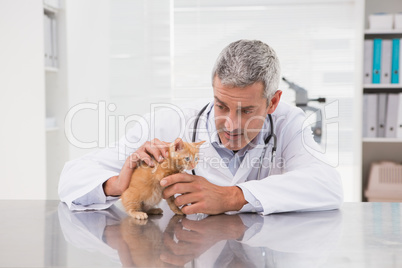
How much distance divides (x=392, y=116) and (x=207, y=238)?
8.61 feet

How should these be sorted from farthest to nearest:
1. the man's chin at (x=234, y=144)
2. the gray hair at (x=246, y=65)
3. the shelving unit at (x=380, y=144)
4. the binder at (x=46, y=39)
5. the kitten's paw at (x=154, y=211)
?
the shelving unit at (x=380, y=144), the binder at (x=46, y=39), the man's chin at (x=234, y=144), the gray hair at (x=246, y=65), the kitten's paw at (x=154, y=211)

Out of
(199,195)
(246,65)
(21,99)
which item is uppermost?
(246,65)

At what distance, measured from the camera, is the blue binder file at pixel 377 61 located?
315 cm

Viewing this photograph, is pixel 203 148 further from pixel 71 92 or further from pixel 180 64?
pixel 180 64

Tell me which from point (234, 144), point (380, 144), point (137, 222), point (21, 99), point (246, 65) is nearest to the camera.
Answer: point (137, 222)

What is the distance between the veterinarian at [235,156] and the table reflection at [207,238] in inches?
1.8

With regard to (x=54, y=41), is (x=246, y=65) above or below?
below

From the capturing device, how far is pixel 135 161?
3.85 feet

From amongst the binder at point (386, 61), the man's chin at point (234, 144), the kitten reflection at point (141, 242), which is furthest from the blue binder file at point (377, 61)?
the kitten reflection at point (141, 242)

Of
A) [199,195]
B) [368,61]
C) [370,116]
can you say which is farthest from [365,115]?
[199,195]

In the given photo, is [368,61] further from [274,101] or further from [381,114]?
[274,101]

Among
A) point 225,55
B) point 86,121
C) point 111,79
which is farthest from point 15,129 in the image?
→ point 225,55

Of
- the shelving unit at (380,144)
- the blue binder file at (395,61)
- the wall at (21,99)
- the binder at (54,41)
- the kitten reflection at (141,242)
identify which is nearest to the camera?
the kitten reflection at (141,242)

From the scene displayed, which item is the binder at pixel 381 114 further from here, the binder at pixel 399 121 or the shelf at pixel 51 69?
the shelf at pixel 51 69
